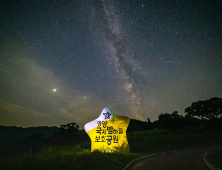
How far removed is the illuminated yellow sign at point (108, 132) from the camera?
1349 centimetres

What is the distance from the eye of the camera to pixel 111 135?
13.8 metres

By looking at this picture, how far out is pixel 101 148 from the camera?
13.3 m

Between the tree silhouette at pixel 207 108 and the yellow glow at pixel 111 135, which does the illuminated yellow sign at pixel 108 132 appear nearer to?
the yellow glow at pixel 111 135

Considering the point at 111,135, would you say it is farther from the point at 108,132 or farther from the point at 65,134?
the point at 65,134

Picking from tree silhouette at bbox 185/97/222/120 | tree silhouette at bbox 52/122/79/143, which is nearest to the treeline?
tree silhouette at bbox 185/97/222/120

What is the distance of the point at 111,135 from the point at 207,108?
42.1m

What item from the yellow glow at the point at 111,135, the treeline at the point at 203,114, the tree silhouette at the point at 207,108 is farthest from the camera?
the tree silhouette at the point at 207,108

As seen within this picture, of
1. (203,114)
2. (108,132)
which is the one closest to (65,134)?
(108,132)

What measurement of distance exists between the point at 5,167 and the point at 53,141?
4457cm

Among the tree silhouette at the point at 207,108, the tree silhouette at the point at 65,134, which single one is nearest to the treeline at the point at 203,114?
the tree silhouette at the point at 207,108

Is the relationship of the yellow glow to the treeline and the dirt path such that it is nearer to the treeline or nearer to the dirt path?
the dirt path

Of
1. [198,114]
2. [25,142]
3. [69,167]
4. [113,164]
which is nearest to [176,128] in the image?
[198,114]

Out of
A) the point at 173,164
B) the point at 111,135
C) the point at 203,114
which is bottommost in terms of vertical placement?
Result: the point at 173,164

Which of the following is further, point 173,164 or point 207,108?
point 207,108
